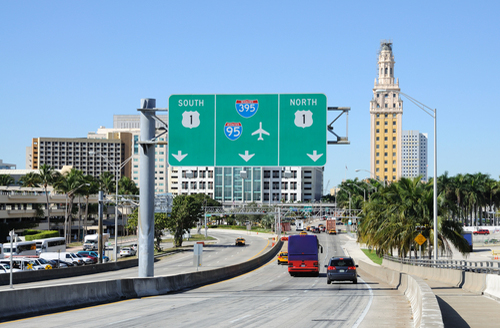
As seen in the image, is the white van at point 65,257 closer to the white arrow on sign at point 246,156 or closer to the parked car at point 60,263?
the parked car at point 60,263

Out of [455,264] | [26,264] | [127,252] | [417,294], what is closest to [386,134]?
[127,252]

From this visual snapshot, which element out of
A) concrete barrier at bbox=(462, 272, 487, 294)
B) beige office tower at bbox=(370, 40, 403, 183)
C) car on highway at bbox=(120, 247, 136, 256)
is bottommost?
car on highway at bbox=(120, 247, 136, 256)

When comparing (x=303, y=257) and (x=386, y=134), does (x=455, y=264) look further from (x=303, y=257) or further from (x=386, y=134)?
(x=386, y=134)

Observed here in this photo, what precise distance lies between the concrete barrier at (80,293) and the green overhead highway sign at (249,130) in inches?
223

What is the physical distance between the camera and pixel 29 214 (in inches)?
4488

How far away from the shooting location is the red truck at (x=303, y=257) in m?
46.2

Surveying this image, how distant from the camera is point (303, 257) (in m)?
46.4

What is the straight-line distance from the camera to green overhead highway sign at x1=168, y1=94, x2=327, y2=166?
985 inches

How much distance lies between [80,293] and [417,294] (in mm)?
11804

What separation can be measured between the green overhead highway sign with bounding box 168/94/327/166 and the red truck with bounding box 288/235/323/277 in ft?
73.8

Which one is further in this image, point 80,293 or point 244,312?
point 80,293

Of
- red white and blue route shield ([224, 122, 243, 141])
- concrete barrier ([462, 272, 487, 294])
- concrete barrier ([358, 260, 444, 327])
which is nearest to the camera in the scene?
concrete barrier ([358, 260, 444, 327])

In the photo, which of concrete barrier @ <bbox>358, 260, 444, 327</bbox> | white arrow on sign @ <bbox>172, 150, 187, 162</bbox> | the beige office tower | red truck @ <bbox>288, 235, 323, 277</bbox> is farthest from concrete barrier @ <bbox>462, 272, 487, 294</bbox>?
the beige office tower

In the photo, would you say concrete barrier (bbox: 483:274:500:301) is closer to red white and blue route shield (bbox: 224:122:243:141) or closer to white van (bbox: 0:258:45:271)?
red white and blue route shield (bbox: 224:122:243:141)
